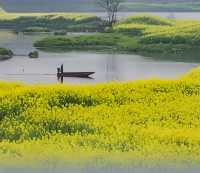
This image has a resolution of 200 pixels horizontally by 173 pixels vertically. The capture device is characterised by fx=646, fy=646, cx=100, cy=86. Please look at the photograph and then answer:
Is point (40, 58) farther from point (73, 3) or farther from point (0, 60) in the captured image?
point (73, 3)

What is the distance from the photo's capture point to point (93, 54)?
243ft

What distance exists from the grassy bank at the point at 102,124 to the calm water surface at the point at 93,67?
26409 millimetres

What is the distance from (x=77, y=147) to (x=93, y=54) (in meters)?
58.3

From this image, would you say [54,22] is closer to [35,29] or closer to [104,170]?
[35,29]

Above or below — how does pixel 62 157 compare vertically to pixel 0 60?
below

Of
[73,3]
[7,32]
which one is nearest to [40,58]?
[7,32]

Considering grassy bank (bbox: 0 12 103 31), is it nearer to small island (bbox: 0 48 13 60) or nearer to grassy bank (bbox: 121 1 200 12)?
small island (bbox: 0 48 13 60)

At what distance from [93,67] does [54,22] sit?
187 ft

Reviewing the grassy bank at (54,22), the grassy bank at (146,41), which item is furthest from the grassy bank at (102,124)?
the grassy bank at (54,22)

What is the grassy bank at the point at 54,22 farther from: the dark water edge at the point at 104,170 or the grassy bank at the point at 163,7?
the dark water edge at the point at 104,170

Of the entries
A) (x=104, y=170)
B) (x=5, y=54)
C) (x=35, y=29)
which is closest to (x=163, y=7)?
(x=35, y=29)

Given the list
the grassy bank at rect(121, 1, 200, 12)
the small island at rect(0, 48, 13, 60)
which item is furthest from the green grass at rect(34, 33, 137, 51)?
the grassy bank at rect(121, 1, 200, 12)

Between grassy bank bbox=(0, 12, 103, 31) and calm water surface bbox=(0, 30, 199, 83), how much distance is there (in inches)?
1337

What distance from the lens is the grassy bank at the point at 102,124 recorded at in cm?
1546
